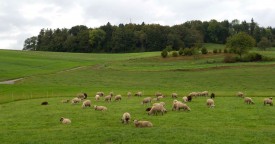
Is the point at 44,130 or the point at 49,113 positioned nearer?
the point at 44,130

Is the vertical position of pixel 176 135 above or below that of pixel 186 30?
below

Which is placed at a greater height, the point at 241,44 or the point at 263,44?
the point at 263,44

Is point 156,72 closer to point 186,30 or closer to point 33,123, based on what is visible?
point 33,123

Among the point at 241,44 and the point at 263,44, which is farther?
the point at 263,44

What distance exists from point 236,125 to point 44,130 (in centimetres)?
1335

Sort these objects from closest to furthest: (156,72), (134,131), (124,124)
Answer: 1. (134,131)
2. (124,124)
3. (156,72)

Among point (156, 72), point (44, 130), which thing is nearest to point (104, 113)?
point (44, 130)

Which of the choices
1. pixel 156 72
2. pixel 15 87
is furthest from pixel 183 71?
pixel 15 87

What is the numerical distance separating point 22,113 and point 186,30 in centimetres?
16030

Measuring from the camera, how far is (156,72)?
8981 centimetres

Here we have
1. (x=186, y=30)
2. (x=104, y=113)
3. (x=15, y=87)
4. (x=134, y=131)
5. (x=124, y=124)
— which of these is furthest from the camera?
(x=186, y=30)

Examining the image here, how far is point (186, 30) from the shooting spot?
187 metres

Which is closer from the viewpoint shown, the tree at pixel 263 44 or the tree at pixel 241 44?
the tree at pixel 241 44

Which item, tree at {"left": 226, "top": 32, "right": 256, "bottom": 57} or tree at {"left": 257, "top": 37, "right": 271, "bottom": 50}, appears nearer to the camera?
tree at {"left": 226, "top": 32, "right": 256, "bottom": 57}
